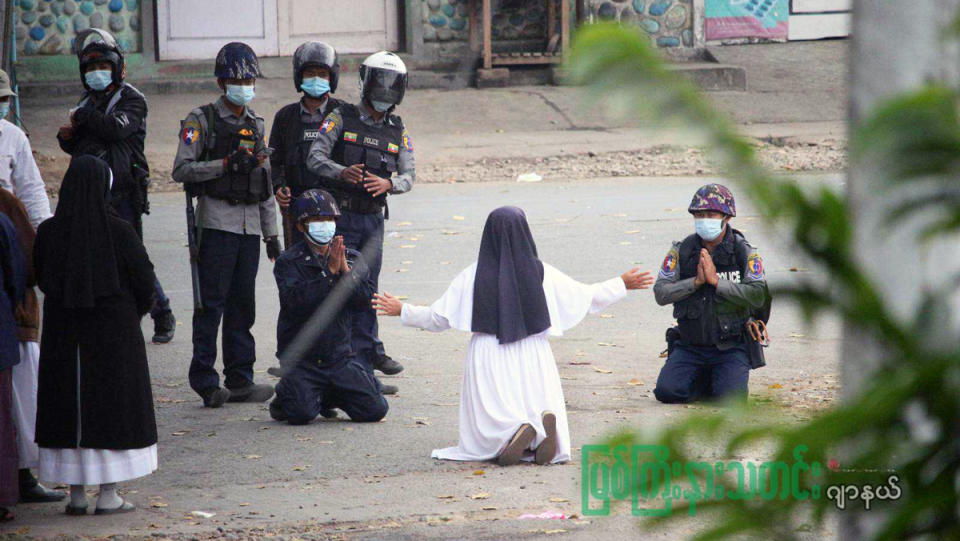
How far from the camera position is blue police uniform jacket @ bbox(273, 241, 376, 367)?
7172 millimetres

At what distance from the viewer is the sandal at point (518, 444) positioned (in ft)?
21.0

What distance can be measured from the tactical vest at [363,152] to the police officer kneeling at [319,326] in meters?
0.83

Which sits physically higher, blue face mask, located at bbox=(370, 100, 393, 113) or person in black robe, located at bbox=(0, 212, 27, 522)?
blue face mask, located at bbox=(370, 100, 393, 113)

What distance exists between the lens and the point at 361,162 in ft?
27.2

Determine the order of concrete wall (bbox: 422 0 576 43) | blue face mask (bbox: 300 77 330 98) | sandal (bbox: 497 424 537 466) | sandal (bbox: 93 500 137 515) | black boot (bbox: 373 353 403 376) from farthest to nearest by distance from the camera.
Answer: concrete wall (bbox: 422 0 576 43)
blue face mask (bbox: 300 77 330 98)
black boot (bbox: 373 353 403 376)
sandal (bbox: 497 424 537 466)
sandal (bbox: 93 500 137 515)

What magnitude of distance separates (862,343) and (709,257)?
6423mm

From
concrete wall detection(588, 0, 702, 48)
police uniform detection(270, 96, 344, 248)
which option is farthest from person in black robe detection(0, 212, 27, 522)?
concrete wall detection(588, 0, 702, 48)

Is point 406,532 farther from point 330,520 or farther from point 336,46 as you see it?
point 336,46

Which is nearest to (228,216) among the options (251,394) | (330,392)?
(251,394)

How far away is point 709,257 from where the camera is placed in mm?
7465

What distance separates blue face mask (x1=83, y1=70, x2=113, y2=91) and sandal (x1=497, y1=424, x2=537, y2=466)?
12.5 feet

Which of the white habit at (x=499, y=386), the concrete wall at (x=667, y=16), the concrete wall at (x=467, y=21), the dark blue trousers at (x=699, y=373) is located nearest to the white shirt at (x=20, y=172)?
the white habit at (x=499, y=386)

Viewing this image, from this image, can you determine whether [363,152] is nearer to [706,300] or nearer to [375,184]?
[375,184]

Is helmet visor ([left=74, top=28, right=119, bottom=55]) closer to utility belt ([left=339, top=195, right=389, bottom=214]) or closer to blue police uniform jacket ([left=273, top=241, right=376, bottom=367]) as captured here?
utility belt ([left=339, top=195, right=389, bottom=214])
